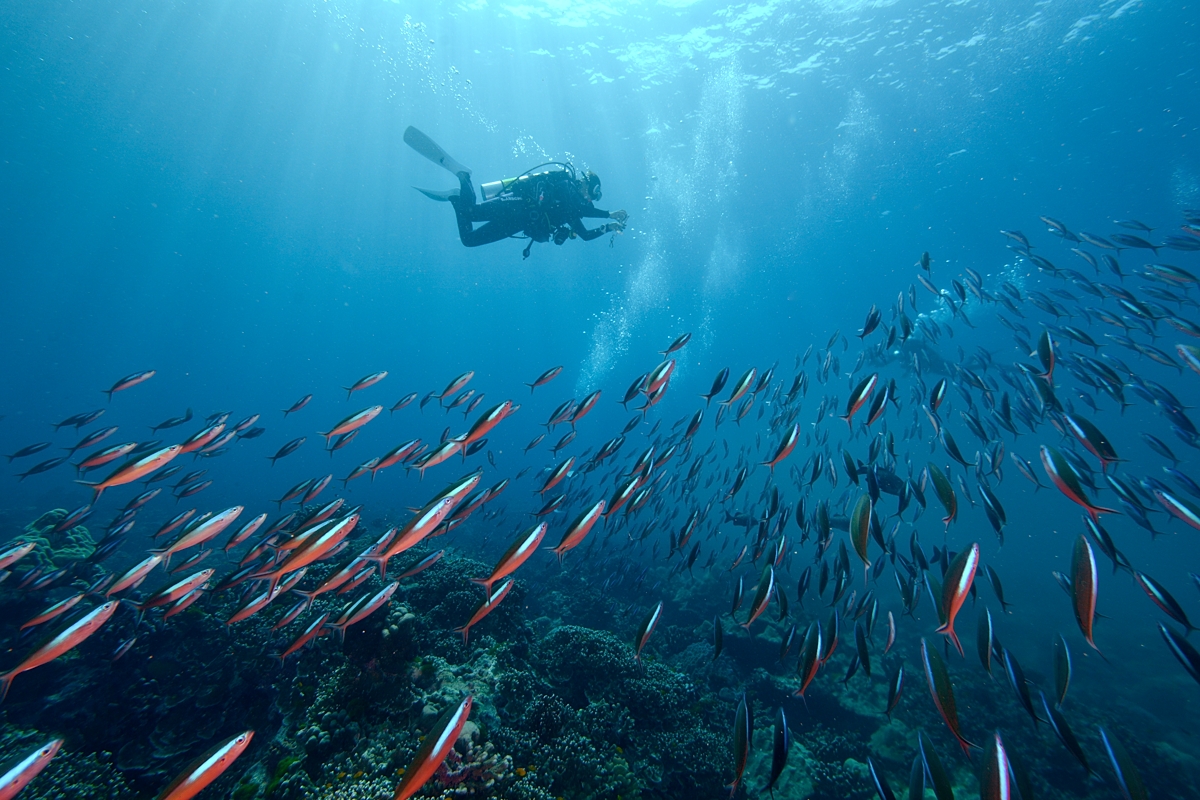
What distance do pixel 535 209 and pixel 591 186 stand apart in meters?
1.72

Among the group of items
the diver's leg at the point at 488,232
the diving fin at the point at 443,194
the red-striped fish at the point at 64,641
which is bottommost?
the red-striped fish at the point at 64,641

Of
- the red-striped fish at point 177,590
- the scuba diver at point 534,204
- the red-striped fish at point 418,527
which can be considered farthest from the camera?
the scuba diver at point 534,204

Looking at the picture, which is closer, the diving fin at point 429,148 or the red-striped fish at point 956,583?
the red-striped fish at point 956,583

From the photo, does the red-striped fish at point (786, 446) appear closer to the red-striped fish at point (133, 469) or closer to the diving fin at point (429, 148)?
the red-striped fish at point (133, 469)

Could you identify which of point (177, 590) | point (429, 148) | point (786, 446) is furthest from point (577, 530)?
point (429, 148)

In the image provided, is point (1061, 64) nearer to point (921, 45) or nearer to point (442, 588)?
point (921, 45)

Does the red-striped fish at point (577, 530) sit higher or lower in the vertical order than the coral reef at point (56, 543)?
higher

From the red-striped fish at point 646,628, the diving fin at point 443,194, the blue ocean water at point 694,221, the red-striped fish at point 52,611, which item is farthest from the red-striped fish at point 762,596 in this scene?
the diving fin at point 443,194

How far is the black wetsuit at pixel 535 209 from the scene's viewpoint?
36.2 ft

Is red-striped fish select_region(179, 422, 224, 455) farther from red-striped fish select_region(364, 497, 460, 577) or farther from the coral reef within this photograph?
the coral reef

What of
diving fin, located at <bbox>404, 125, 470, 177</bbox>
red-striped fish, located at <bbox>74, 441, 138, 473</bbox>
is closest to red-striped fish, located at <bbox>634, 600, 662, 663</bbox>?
red-striped fish, located at <bbox>74, 441, 138, 473</bbox>

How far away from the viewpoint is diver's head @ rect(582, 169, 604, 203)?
10984 mm

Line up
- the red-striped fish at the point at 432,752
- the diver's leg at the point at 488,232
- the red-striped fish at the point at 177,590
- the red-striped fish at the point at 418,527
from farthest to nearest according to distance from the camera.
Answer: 1. the diver's leg at the point at 488,232
2. the red-striped fish at the point at 177,590
3. the red-striped fish at the point at 418,527
4. the red-striped fish at the point at 432,752

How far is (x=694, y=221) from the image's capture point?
38.9m
